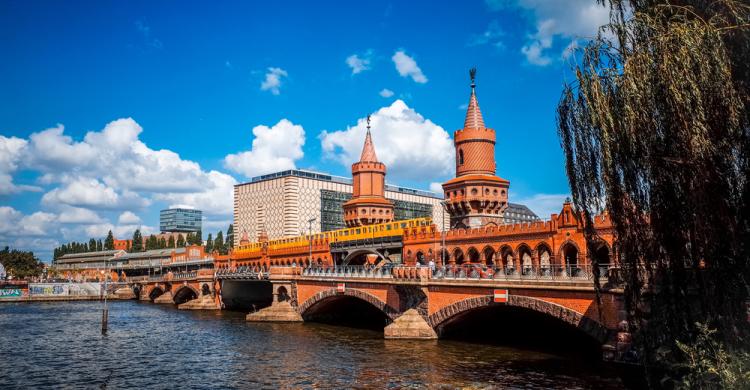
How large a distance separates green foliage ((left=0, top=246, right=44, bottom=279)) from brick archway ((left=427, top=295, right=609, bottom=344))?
512ft

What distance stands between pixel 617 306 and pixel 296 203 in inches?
5101

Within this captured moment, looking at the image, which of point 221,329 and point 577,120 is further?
point 221,329

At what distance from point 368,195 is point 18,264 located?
12608 cm

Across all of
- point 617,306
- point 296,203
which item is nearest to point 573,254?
point 617,306

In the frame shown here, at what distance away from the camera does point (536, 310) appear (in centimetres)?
3659

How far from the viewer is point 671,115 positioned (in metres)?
16.7

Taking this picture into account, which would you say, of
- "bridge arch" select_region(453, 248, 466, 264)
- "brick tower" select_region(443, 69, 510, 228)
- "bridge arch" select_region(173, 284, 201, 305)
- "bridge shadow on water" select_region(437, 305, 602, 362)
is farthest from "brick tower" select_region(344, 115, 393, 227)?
"bridge shadow on water" select_region(437, 305, 602, 362)

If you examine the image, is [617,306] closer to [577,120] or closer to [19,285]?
[577,120]

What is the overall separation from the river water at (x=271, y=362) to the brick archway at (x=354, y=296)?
2588mm

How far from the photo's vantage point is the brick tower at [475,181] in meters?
64.2

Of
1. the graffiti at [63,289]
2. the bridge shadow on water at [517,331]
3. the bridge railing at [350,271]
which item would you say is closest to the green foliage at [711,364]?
the bridge shadow on water at [517,331]

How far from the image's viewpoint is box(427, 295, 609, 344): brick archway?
3272 cm

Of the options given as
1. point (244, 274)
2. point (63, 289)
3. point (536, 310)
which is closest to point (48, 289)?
point (63, 289)

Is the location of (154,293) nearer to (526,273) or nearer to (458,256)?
(458,256)
